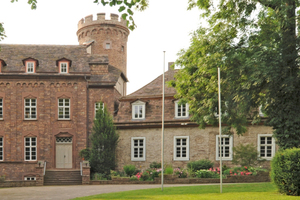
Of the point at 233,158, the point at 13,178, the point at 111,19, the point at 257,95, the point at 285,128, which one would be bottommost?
the point at 13,178

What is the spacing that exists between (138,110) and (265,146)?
403 inches

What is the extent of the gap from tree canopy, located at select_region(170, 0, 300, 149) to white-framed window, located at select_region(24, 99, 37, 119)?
16.0 meters

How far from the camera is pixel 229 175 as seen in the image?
26375mm

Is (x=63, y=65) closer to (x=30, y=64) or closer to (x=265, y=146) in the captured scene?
(x=30, y=64)

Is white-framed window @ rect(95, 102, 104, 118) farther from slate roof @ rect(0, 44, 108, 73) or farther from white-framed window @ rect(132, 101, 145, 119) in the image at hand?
slate roof @ rect(0, 44, 108, 73)

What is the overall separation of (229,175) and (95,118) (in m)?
12.4

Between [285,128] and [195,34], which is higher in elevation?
[195,34]

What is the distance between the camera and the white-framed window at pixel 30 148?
35.0 metres

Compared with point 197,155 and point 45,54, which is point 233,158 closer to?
point 197,155

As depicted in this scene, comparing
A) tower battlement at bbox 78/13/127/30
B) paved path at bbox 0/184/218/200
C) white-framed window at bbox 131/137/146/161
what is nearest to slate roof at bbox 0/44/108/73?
white-framed window at bbox 131/137/146/161

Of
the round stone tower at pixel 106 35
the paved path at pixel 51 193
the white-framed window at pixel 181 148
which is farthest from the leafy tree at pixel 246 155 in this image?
the round stone tower at pixel 106 35

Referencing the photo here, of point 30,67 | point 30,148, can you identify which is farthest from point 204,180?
point 30,67

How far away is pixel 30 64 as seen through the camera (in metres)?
36.2

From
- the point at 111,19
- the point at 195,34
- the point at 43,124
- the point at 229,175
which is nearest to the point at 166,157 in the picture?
the point at 229,175
